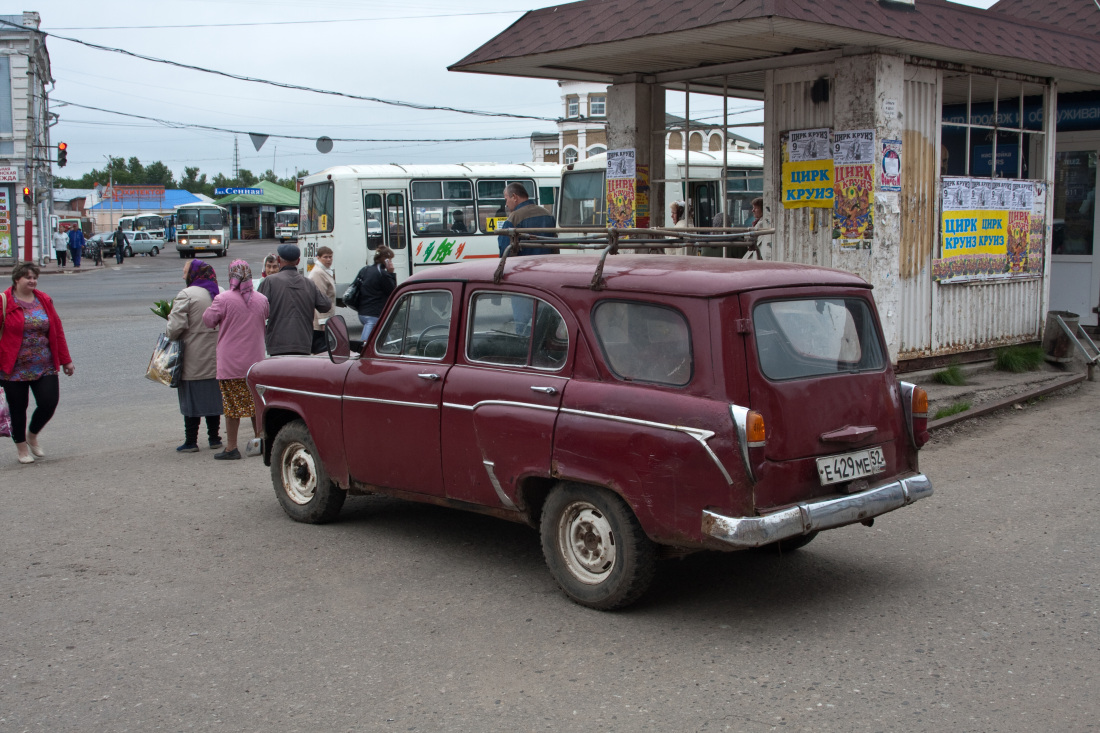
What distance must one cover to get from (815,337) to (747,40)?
5370 millimetres

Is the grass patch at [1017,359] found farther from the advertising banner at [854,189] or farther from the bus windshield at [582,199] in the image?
the bus windshield at [582,199]

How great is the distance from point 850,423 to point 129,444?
7.10m

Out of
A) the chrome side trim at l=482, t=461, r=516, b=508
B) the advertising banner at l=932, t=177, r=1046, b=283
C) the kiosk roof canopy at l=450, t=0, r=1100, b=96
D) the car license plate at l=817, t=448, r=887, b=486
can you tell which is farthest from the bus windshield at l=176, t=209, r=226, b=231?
the car license plate at l=817, t=448, r=887, b=486

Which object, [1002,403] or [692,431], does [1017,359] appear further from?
[692,431]

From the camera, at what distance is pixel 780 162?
34.9 feet

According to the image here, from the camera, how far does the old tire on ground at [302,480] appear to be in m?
6.68

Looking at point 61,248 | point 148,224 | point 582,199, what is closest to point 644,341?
point 582,199

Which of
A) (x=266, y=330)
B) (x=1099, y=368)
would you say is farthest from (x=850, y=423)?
(x=1099, y=368)

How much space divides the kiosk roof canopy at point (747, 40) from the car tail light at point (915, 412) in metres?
4.06

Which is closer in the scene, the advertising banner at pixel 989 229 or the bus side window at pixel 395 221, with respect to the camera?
the advertising banner at pixel 989 229

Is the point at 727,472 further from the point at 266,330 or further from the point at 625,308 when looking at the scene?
the point at 266,330

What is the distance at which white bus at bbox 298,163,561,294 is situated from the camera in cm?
2123

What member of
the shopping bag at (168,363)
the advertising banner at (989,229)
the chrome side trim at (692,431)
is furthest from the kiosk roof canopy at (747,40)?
the chrome side trim at (692,431)

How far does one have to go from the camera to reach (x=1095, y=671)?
13.9ft
